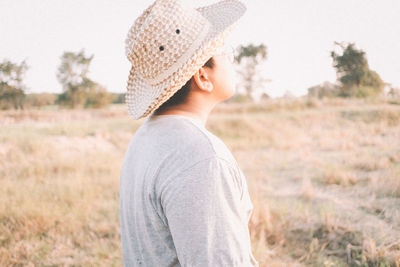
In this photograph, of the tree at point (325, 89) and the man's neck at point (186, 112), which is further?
the tree at point (325, 89)

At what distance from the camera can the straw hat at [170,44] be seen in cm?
115

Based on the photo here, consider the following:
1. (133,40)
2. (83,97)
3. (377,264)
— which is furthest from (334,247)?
(83,97)

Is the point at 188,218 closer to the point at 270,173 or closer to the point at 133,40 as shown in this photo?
the point at 133,40

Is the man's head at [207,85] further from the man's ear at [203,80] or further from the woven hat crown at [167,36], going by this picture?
the woven hat crown at [167,36]

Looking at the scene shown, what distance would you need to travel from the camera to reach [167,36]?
3.76ft

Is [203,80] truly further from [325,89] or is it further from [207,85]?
[325,89]

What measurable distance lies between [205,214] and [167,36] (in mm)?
724

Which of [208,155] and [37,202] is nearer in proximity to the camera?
[208,155]

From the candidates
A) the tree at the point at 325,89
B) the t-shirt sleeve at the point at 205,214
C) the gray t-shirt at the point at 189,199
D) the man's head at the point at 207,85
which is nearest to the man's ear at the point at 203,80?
the man's head at the point at 207,85

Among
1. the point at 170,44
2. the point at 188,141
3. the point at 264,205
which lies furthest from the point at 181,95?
the point at 264,205

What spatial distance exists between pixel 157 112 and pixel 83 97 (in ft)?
103

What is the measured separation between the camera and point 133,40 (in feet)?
4.07

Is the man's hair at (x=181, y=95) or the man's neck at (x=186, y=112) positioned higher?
the man's hair at (x=181, y=95)

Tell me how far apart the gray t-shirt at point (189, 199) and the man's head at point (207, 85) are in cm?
20
